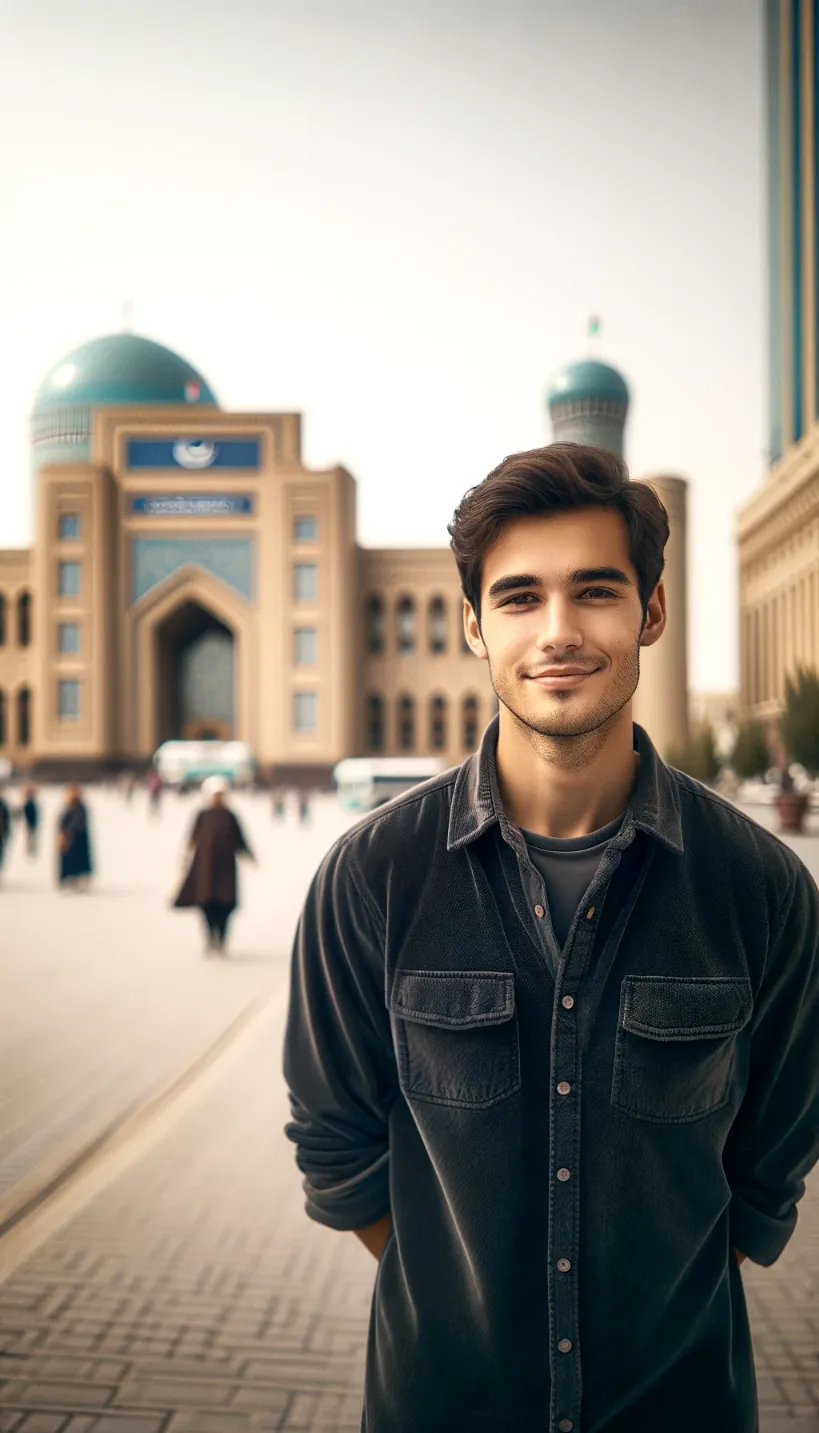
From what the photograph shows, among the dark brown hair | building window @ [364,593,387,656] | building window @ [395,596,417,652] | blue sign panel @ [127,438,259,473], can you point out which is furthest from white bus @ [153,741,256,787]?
the dark brown hair

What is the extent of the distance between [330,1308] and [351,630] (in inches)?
1474

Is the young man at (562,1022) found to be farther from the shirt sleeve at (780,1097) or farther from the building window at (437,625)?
the building window at (437,625)

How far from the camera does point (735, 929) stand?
1768 millimetres

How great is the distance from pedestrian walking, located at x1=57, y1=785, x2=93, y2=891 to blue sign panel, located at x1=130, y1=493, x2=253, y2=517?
1121 inches

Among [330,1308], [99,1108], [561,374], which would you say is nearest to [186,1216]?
[330,1308]

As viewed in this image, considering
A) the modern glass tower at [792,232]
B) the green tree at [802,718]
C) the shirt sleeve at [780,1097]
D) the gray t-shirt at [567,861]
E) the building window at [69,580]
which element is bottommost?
the shirt sleeve at [780,1097]

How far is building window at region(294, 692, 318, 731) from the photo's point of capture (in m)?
39.1

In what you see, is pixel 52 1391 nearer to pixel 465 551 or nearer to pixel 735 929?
pixel 735 929

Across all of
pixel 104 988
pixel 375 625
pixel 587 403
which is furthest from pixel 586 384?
pixel 375 625

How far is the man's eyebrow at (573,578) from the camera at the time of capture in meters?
1.70

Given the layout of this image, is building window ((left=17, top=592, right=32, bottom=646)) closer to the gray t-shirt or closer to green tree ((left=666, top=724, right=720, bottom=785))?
green tree ((left=666, top=724, right=720, bottom=785))

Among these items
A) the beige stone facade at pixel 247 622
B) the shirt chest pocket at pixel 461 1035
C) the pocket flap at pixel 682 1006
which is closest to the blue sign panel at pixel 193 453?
the beige stone facade at pixel 247 622

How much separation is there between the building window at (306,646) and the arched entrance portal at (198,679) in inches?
190

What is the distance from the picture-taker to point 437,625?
133ft
